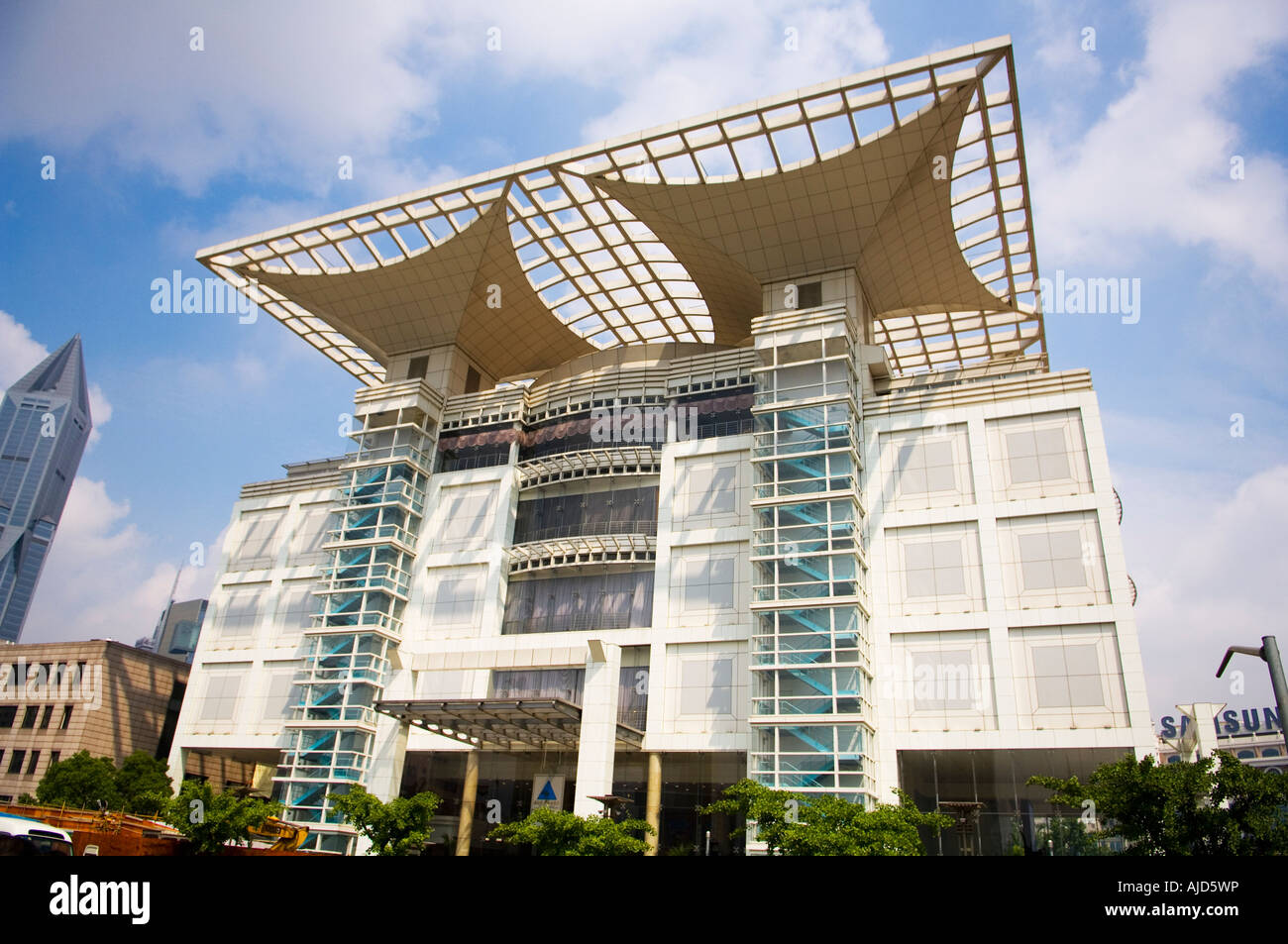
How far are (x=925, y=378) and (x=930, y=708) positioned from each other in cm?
2033

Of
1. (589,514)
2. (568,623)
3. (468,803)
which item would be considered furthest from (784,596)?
(468,803)

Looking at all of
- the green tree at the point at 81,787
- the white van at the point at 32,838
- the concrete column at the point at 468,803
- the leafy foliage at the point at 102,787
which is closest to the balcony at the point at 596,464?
the concrete column at the point at 468,803

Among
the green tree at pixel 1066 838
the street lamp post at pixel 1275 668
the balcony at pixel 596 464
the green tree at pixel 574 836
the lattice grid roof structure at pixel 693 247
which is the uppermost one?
the lattice grid roof structure at pixel 693 247

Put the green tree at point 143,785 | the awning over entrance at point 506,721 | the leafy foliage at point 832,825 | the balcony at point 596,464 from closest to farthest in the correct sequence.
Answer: the leafy foliage at point 832,825
the awning over entrance at point 506,721
the green tree at point 143,785
the balcony at point 596,464

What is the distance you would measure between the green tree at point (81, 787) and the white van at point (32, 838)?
101ft

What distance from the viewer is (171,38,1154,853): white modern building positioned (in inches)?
1423

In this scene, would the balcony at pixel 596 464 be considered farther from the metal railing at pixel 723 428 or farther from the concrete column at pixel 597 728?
the concrete column at pixel 597 728

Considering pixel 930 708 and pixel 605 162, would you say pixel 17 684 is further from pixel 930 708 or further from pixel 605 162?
pixel 930 708

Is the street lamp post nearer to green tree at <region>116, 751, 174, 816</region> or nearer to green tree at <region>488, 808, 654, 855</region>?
Result: green tree at <region>488, 808, 654, 855</region>

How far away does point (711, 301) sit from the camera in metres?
49.5

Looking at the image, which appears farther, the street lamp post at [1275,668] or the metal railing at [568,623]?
the metal railing at [568,623]

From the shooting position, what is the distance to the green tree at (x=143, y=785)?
143ft

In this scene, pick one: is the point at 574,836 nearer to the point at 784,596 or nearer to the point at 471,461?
the point at 784,596
